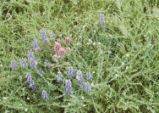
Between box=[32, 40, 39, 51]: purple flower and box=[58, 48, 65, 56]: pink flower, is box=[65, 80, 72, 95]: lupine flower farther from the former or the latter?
box=[32, 40, 39, 51]: purple flower

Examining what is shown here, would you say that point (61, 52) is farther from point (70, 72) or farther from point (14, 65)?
point (14, 65)

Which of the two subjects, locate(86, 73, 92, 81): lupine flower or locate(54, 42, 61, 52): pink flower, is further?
locate(54, 42, 61, 52): pink flower

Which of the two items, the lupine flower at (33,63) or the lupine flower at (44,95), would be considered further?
the lupine flower at (33,63)

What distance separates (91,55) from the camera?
2037 millimetres

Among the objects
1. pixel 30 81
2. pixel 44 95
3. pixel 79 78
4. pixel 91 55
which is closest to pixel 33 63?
pixel 30 81

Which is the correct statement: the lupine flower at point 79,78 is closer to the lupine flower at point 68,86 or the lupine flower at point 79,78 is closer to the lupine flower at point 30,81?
the lupine flower at point 68,86

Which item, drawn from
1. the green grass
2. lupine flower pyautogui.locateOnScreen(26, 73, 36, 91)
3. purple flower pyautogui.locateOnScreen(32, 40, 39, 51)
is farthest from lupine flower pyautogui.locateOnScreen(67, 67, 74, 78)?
purple flower pyautogui.locateOnScreen(32, 40, 39, 51)

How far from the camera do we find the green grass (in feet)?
5.77

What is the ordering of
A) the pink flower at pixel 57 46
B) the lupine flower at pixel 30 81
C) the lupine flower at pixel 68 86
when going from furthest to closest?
1. the pink flower at pixel 57 46
2. the lupine flower at pixel 30 81
3. the lupine flower at pixel 68 86

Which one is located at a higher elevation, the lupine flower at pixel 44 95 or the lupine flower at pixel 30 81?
the lupine flower at pixel 30 81

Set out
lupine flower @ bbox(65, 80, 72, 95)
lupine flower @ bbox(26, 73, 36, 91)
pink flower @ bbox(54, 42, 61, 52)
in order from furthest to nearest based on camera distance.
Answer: pink flower @ bbox(54, 42, 61, 52) → lupine flower @ bbox(26, 73, 36, 91) → lupine flower @ bbox(65, 80, 72, 95)

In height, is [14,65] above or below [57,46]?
below

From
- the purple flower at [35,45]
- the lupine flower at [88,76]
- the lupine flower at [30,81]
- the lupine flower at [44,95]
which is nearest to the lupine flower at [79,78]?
the lupine flower at [88,76]

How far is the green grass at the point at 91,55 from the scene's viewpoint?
1.76 metres
